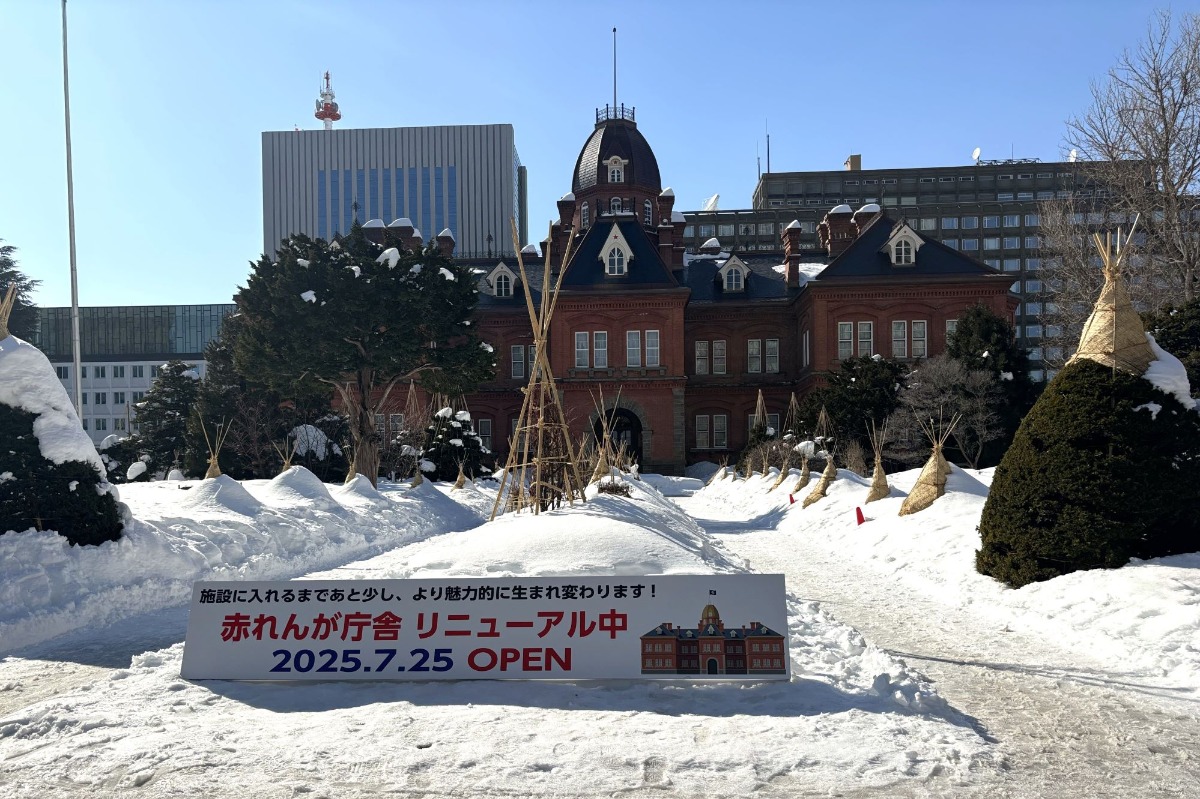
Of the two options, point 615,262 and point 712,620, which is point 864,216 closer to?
point 615,262

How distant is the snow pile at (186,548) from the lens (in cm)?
871

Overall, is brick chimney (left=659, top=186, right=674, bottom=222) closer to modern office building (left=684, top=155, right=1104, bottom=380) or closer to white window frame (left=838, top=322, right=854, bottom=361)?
white window frame (left=838, top=322, right=854, bottom=361)

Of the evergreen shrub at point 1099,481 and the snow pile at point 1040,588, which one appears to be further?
the evergreen shrub at point 1099,481

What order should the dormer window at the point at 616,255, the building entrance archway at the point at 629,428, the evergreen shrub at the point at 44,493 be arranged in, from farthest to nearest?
the building entrance archway at the point at 629,428
the dormer window at the point at 616,255
the evergreen shrub at the point at 44,493

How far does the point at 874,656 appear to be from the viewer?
6.80 m

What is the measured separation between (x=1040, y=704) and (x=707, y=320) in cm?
4454

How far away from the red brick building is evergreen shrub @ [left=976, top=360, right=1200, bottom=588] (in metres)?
32.7

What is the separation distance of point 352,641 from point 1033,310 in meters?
91.0

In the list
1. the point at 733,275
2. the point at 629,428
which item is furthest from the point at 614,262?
the point at 629,428

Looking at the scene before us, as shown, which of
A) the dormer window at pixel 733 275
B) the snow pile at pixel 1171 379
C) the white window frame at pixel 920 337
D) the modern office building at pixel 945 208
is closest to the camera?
the snow pile at pixel 1171 379

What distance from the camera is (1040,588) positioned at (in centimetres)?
891

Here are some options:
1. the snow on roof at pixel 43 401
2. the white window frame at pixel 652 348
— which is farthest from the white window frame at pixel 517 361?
the snow on roof at pixel 43 401

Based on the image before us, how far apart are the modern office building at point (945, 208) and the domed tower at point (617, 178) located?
30367mm

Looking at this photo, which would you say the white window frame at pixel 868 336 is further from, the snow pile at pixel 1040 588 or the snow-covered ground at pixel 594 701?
the snow-covered ground at pixel 594 701
